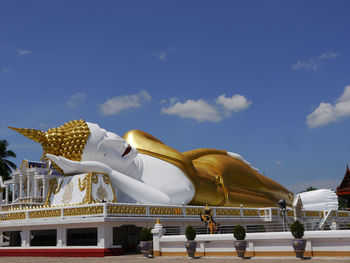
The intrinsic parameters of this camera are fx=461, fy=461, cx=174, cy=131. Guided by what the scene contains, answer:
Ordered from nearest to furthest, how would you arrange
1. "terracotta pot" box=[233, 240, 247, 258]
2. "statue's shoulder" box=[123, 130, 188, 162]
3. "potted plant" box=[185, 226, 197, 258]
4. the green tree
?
"terracotta pot" box=[233, 240, 247, 258] < "potted plant" box=[185, 226, 197, 258] < "statue's shoulder" box=[123, 130, 188, 162] < the green tree

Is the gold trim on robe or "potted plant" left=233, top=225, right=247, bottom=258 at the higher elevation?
the gold trim on robe

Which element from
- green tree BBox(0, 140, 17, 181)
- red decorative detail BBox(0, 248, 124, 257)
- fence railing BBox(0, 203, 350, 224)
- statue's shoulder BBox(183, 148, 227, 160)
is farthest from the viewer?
green tree BBox(0, 140, 17, 181)

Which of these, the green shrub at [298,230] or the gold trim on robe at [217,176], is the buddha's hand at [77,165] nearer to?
the gold trim on robe at [217,176]

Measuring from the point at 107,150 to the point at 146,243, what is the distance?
6.13 metres

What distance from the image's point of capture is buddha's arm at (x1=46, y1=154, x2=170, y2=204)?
21.3 metres

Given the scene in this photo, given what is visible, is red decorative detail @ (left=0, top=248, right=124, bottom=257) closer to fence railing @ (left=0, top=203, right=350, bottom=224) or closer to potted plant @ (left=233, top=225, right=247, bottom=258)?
fence railing @ (left=0, top=203, right=350, bottom=224)

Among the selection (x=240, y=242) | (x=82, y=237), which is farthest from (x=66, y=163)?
(x=240, y=242)

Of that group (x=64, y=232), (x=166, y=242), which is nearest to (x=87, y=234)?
(x=64, y=232)

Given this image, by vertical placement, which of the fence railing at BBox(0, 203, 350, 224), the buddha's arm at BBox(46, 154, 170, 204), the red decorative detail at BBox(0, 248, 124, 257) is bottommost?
the red decorative detail at BBox(0, 248, 124, 257)

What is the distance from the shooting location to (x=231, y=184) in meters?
29.1

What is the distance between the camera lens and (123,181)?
22.4 metres

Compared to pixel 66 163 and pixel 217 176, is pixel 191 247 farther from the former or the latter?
pixel 217 176

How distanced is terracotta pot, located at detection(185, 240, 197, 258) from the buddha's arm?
6.44 meters

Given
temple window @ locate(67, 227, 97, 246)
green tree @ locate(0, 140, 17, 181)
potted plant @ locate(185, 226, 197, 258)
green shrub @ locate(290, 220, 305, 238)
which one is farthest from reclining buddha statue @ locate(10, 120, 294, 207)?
green tree @ locate(0, 140, 17, 181)
